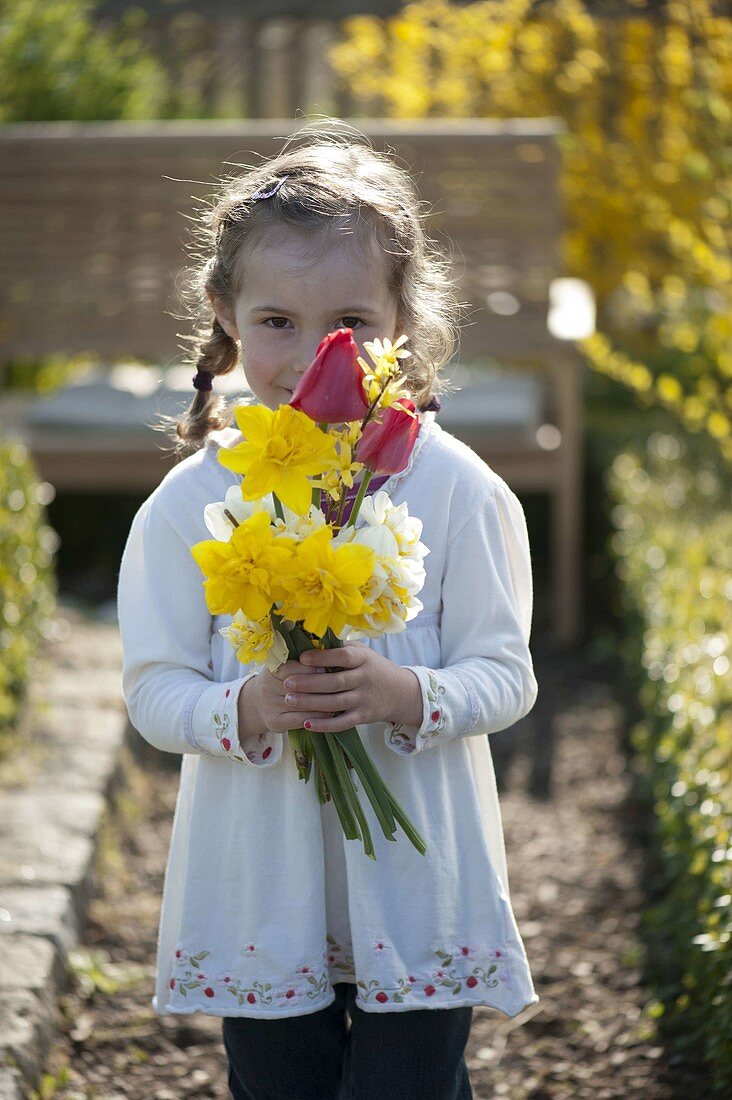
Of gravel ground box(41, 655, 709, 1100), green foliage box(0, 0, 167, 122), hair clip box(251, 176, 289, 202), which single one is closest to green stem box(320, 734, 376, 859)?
hair clip box(251, 176, 289, 202)

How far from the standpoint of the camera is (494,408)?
4.61 meters

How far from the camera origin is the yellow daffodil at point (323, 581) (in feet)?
4.30

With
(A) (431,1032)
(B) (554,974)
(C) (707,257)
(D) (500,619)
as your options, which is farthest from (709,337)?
(A) (431,1032)

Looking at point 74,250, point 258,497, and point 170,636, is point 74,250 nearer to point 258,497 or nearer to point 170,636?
point 170,636

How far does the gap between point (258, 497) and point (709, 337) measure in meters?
2.58

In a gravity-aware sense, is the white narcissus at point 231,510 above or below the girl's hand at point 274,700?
above

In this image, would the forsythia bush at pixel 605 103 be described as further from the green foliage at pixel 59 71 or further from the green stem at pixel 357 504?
the green stem at pixel 357 504

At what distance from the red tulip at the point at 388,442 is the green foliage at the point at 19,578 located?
6.05ft

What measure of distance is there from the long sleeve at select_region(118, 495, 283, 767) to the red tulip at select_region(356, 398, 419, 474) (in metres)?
0.38

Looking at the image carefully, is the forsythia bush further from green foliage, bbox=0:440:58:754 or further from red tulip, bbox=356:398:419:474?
red tulip, bbox=356:398:419:474

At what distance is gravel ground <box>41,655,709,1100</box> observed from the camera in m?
2.39

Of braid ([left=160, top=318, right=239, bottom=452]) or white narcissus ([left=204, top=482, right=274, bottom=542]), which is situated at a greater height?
braid ([left=160, top=318, right=239, bottom=452])

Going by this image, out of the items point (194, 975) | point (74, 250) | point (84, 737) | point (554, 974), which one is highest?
point (74, 250)

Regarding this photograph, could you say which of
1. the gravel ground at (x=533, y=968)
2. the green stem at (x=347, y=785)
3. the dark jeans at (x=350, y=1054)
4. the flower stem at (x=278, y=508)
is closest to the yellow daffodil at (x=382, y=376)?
the flower stem at (x=278, y=508)
